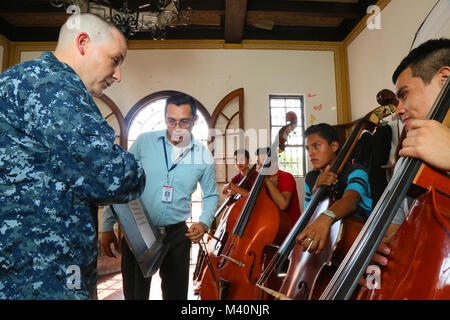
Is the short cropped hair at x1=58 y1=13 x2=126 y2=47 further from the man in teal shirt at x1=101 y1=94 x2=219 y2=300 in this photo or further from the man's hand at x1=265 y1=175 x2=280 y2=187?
the man's hand at x1=265 y1=175 x2=280 y2=187

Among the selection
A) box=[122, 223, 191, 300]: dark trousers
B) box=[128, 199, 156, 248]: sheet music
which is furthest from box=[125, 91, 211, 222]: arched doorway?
box=[128, 199, 156, 248]: sheet music

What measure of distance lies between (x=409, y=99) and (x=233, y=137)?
3.96 m

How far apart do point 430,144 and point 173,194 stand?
1265mm

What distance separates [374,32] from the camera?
4.14m

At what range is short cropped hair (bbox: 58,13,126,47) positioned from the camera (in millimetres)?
852

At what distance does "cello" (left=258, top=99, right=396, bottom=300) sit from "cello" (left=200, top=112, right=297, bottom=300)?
0.46 feet

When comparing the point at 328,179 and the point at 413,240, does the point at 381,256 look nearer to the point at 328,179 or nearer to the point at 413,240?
the point at 413,240

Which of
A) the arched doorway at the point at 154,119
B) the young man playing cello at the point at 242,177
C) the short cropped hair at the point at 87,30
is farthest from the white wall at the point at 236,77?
the short cropped hair at the point at 87,30

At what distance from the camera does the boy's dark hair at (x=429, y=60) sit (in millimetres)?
948

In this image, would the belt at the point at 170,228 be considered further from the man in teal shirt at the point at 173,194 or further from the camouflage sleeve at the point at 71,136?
the camouflage sleeve at the point at 71,136

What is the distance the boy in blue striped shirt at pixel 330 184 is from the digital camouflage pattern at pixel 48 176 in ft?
2.87

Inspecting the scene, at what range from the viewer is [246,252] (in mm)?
1669

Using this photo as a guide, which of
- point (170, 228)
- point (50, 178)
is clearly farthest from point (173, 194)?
point (50, 178)
